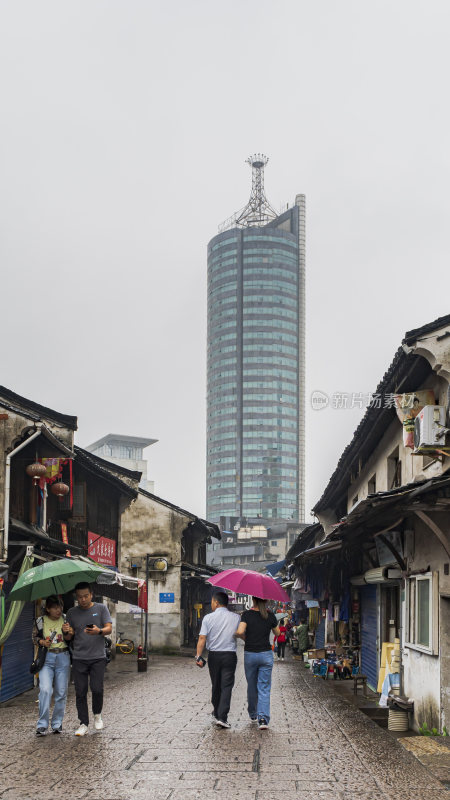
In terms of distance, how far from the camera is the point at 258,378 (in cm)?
17962

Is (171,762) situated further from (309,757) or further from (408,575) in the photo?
(408,575)

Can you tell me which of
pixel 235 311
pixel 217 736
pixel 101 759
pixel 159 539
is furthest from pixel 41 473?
pixel 235 311

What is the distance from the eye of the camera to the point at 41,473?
1756cm

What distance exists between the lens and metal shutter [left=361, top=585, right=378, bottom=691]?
58.7ft

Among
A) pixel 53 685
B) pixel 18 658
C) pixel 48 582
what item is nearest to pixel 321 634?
pixel 18 658

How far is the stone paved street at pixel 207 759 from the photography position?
23.3ft

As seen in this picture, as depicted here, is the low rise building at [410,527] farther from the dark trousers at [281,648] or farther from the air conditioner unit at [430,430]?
the dark trousers at [281,648]

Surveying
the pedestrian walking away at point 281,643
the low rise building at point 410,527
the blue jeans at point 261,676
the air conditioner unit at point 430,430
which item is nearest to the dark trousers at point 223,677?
the blue jeans at point 261,676

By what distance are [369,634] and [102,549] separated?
1079cm

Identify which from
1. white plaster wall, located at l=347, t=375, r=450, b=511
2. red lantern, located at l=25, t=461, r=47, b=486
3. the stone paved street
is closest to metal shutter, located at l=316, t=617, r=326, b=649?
white plaster wall, located at l=347, t=375, r=450, b=511

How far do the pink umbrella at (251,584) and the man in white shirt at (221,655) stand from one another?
15.2 inches

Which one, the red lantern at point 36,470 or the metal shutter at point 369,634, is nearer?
the red lantern at point 36,470

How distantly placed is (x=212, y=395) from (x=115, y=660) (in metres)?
158

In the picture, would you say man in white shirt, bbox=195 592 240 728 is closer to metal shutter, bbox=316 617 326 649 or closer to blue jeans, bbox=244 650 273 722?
blue jeans, bbox=244 650 273 722
